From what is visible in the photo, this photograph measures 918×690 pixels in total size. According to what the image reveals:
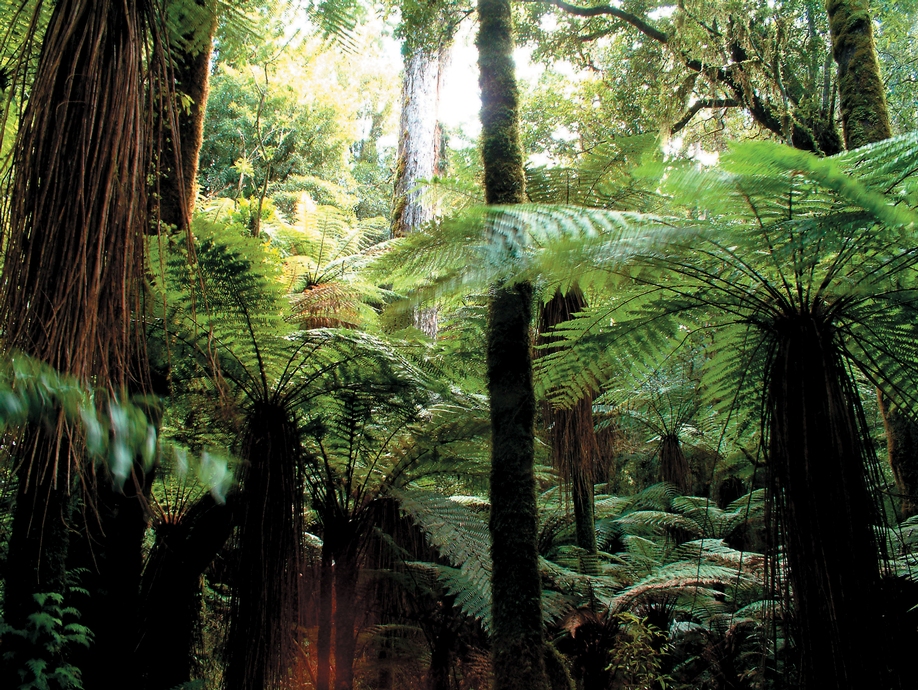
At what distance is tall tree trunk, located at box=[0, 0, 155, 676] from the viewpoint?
885 mm

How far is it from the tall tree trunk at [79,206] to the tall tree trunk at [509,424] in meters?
0.91

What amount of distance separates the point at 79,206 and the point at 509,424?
104 cm

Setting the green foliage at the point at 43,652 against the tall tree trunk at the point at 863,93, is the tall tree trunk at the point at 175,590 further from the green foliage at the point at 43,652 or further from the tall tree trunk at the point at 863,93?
the tall tree trunk at the point at 863,93

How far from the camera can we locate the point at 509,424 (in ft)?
4.96

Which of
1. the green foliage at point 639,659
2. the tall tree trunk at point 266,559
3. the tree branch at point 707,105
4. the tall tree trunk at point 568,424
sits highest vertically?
the tree branch at point 707,105

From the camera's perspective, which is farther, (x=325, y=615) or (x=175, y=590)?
(x=175, y=590)

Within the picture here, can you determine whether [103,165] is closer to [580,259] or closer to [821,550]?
[580,259]

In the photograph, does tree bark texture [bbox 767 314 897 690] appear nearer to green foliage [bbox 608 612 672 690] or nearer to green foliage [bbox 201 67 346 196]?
green foliage [bbox 608 612 672 690]

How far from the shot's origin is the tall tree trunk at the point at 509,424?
139 centimetres

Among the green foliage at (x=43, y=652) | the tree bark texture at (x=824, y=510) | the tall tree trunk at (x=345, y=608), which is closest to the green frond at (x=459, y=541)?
the tall tree trunk at (x=345, y=608)

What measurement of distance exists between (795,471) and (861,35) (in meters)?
4.06

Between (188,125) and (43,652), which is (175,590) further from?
(188,125)

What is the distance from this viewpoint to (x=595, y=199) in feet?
7.90

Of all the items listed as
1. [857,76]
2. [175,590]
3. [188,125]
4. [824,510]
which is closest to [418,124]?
[188,125]
